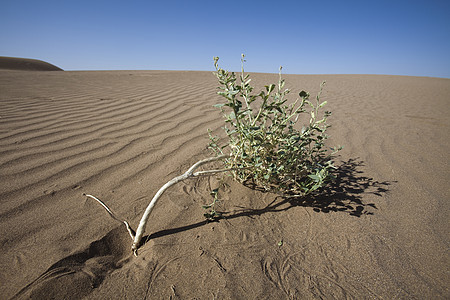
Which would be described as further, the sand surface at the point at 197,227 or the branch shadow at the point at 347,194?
the branch shadow at the point at 347,194

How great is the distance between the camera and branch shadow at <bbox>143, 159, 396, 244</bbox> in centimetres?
136

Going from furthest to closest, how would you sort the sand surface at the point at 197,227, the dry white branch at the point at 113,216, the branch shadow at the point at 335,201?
1. the branch shadow at the point at 335,201
2. the dry white branch at the point at 113,216
3. the sand surface at the point at 197,227

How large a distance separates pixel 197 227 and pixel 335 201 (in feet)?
3.03

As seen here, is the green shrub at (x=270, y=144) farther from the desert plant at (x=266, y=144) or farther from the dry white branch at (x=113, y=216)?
the dry white branch at (x=113, y=216)

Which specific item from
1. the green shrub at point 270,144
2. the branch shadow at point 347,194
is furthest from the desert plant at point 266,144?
the branch shadow at point 347,194

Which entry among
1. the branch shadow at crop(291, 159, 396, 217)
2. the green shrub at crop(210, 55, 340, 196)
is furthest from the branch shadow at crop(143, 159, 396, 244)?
the green shrub at crop(210, 55, 340, 196)

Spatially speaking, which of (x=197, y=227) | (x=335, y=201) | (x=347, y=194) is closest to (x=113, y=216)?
(x=197, y=227)

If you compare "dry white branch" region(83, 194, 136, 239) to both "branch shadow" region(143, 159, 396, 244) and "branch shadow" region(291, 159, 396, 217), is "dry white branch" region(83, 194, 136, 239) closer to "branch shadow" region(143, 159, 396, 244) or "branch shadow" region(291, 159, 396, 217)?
"branch shadow" region(143, 159, 396, 244)

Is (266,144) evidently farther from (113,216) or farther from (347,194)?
(113,216)

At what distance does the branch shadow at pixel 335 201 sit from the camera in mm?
1360

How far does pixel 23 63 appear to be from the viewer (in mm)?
20016

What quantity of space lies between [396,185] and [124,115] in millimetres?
2981

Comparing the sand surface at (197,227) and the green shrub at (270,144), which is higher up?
the green shrub at (270,144)

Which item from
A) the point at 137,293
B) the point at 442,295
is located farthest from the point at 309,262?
the point at 137,293
